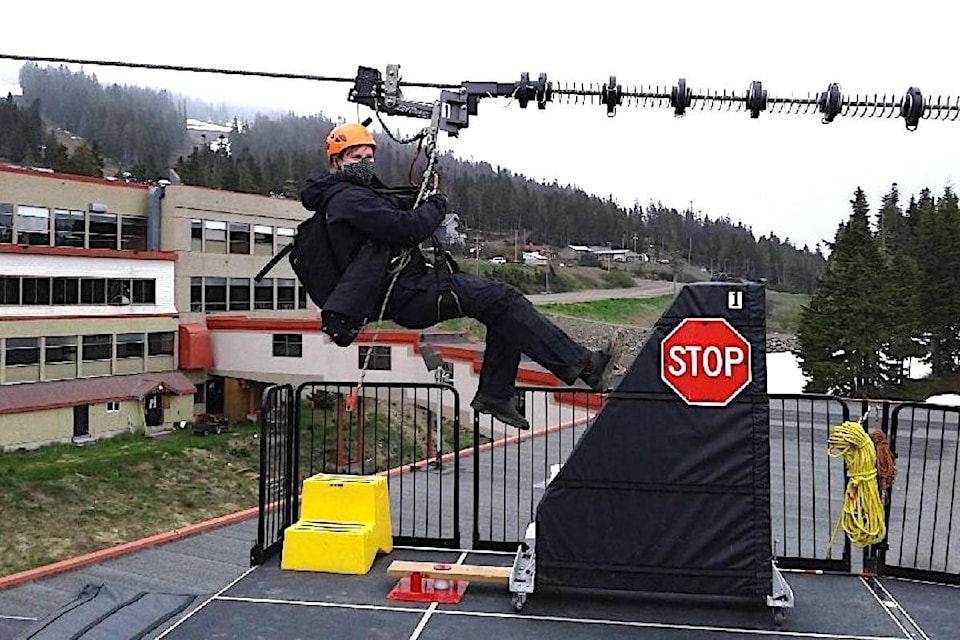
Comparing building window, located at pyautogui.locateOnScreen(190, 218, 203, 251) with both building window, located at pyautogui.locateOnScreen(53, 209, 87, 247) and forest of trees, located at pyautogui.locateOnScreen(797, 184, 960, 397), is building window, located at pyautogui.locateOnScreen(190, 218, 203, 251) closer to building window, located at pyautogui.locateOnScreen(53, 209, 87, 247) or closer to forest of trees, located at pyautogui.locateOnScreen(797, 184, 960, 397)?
building window, located at pyautogui.locateOnScreen(53, 209, 87, 247)

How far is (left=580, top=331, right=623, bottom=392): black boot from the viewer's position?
4.68m

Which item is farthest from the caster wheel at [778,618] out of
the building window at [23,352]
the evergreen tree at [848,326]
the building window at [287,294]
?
the building window at [287,294]

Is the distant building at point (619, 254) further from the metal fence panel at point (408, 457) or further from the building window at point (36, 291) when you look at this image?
the building window at point (36, 291)

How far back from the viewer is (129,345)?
31.2 m

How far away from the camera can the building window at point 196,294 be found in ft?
109

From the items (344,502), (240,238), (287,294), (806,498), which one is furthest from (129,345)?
(344,502)

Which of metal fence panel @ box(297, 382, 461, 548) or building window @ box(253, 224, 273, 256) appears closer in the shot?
metal fence panel @ box(297, 382, 461, 548)

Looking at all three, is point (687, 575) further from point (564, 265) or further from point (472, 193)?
point (472, 193)

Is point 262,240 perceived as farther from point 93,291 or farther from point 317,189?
point 317,189

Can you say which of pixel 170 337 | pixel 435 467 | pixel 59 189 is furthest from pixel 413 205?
pixel 170 337

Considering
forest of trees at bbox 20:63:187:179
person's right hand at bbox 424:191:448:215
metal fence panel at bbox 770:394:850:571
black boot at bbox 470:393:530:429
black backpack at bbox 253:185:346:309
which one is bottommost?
metal fence panel at bbox 770:394:850:571

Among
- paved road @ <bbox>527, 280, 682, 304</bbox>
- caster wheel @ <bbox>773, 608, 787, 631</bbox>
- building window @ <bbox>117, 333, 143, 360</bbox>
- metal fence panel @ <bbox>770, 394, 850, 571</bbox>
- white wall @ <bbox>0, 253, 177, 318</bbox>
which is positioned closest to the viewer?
caster wheel @ <bbox>773, 608, 787, 631</bbox>

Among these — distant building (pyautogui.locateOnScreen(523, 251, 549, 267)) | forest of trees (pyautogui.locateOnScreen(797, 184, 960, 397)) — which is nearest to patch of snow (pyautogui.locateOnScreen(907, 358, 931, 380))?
forest of trees (pyautogui.locateOnScreen(797, 184, 960, 397))

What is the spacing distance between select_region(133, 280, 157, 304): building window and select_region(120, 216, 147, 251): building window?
1.32 meters
